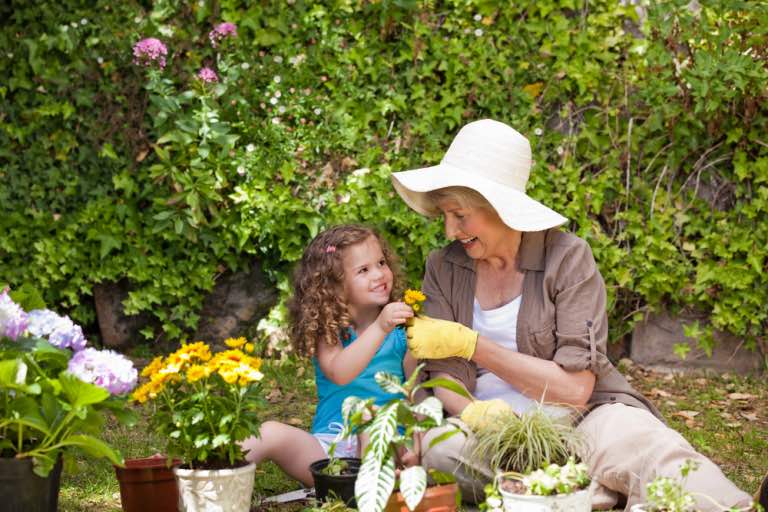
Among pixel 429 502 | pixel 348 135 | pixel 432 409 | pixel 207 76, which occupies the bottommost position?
pixel 429 502

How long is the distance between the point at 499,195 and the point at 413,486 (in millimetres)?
1032

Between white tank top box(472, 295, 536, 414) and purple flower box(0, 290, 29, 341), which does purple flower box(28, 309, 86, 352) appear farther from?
white tank top box(472, 295, 536, 414)

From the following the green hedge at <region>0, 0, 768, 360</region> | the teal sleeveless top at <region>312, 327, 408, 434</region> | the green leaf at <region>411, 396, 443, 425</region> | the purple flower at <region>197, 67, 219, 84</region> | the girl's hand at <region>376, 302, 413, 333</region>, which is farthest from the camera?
the purple flower at <region>197, 67, 219, 84</region>

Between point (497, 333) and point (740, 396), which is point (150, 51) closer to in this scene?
point (497, 333)

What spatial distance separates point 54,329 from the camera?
2.39 metres

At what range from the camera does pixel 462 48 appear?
4629 millimetres

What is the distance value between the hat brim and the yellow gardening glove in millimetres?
328

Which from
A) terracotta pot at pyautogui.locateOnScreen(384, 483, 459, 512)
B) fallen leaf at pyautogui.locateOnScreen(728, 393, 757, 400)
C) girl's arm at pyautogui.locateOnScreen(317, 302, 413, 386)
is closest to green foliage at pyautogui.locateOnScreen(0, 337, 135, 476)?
terracotta pot at pyautogui.locateOnScreen(384, 483, 459, 512)

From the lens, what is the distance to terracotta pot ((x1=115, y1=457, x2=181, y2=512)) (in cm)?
258

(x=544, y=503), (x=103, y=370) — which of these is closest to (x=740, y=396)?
(x=544, y=503)

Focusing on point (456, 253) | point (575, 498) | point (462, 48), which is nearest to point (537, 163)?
point (462, 48)

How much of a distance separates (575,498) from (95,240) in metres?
3.22

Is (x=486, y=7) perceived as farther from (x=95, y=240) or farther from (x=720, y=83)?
(x=95, y=240)

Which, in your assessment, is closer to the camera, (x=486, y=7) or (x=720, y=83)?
(x=720, y=83)
